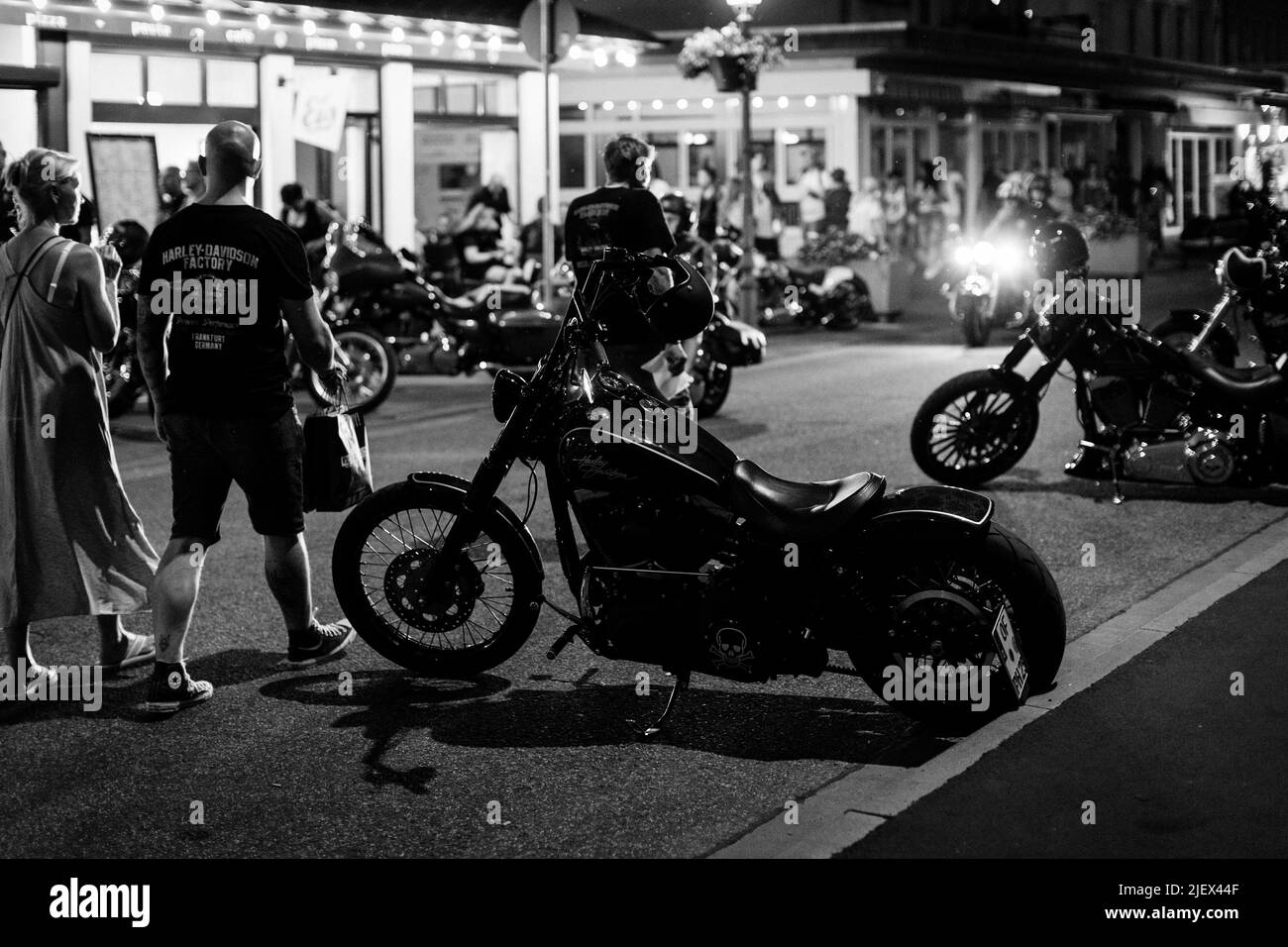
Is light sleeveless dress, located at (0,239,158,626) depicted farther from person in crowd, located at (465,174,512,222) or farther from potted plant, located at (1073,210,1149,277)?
potted plant, located at (1073,210,1149,277)

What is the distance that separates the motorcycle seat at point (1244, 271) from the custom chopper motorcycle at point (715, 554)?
5.05 metres

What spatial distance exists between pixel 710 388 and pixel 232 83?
10619mm

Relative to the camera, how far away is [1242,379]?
9.52 m

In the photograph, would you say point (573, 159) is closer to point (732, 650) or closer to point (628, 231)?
point (628, 231)

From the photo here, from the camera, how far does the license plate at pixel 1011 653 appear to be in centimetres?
540

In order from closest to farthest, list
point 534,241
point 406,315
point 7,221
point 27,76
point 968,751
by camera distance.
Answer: point 968,751, point 7,221, point 406,315, point 27,76, point 534,241

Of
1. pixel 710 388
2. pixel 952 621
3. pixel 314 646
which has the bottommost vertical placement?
pixel 314 646

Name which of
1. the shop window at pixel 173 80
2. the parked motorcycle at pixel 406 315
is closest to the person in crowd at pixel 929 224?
the shop window at pixel 173 80

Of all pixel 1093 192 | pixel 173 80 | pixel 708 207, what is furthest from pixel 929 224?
pixel 173 80

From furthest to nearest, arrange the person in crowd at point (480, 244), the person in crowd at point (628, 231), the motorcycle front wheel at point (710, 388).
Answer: the person in crowd at point (480, 244) → the motorcycle front wheel at point (710, 388) → the person in crowd at point (628, 231)

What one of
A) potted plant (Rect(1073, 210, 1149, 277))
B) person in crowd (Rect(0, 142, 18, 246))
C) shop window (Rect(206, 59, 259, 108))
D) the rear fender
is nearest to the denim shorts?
the rear fender

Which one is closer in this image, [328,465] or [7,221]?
[328,465]

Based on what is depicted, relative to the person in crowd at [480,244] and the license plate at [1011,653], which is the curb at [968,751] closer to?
the license plate at [1011,653]

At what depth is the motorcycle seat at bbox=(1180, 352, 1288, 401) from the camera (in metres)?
9.46
